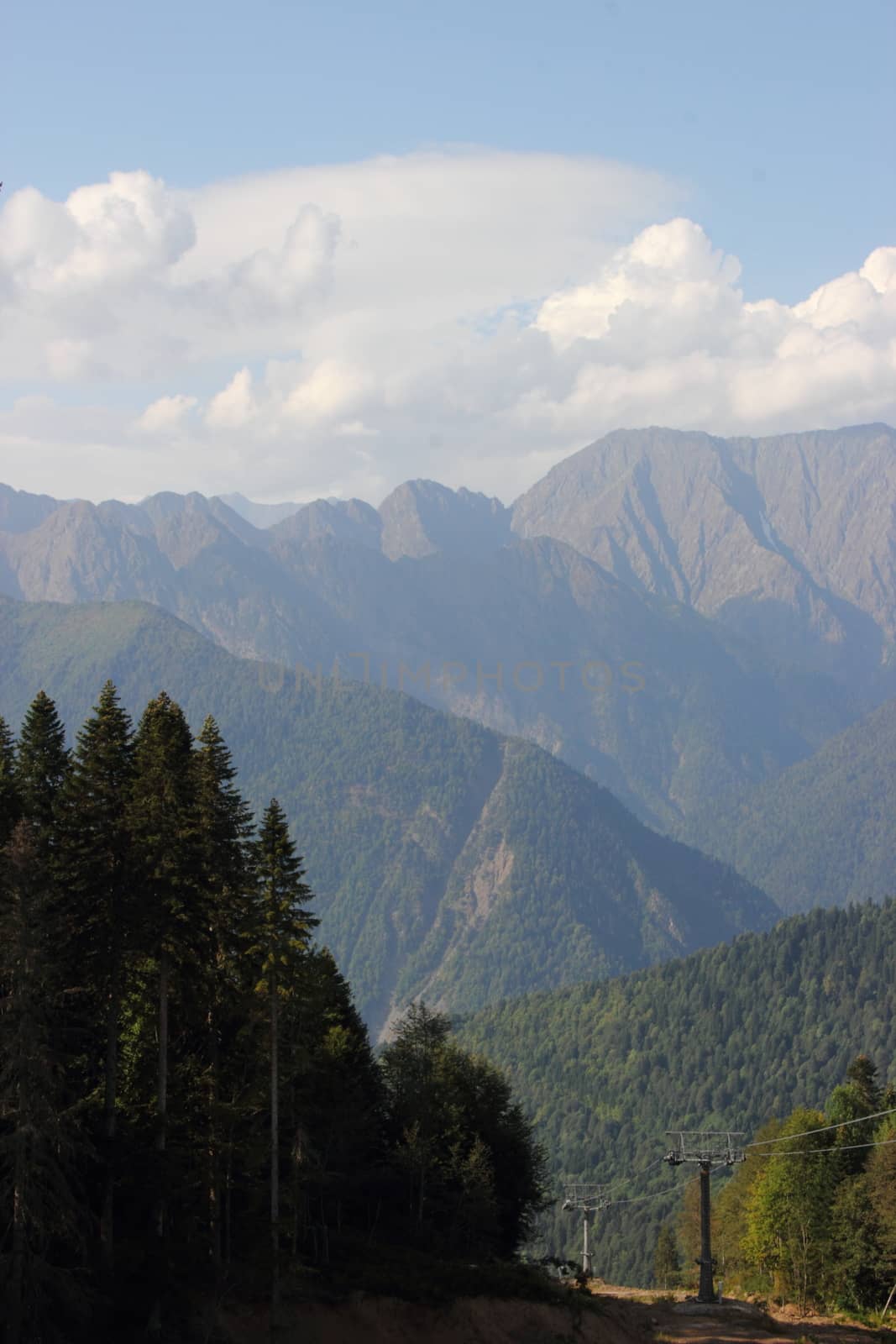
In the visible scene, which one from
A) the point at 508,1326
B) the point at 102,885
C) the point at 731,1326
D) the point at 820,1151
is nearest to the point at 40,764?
the point at 102,885

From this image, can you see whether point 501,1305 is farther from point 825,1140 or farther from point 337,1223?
point 825,1140

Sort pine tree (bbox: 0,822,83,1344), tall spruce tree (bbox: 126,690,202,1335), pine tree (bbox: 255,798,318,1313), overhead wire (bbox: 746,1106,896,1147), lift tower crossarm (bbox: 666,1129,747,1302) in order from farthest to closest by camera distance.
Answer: overhead wire (bbox: 746,1106,896,1147)
lift tower crossarm (bbox: 666,1129,747,1302)
pine tree (bbox: 255,798,318,1313)
tall spruce tree (bbox: 126,690,202,1335)
pine tree (bbox: 0,822,83,1344)

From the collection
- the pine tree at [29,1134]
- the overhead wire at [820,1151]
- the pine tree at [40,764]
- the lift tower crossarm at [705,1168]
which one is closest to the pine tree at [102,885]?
the pine tree at [40,764]

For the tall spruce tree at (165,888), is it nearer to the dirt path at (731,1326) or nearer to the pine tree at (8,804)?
the pine tree at (8,804)

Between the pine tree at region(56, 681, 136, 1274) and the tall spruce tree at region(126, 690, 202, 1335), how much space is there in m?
0.58

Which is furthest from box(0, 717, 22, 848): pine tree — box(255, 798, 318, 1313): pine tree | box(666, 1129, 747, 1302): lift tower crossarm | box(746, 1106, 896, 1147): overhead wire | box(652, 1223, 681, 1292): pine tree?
box(652, 1223, 681, 1292): pine tree

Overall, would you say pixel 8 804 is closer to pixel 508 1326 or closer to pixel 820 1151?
pixel 508 1326

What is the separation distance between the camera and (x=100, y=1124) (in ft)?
177

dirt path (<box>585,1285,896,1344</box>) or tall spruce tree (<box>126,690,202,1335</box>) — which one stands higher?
tall spruce tree (<box>126,690,202,1335</box>)

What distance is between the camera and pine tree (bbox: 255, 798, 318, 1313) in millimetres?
56469

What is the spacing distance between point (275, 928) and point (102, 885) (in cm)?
647

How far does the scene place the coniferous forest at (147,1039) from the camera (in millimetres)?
45344

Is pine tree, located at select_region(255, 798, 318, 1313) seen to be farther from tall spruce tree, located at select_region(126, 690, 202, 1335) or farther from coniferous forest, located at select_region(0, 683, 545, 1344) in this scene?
tall spruce tree, located at select_region(126, 690, 202, 1335)

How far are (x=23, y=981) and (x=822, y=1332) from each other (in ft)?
150
